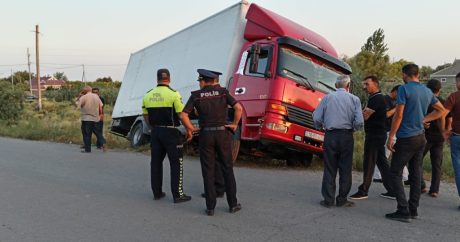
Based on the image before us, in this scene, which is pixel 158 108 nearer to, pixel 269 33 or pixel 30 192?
pixel 30 192

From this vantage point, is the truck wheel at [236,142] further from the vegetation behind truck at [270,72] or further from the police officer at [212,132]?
the police officer at [212,132]

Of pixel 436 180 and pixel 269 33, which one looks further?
pixel 269 33

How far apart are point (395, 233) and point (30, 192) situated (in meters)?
5.16

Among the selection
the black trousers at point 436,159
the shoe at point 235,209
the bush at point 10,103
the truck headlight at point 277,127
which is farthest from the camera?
the bush at point 10,103

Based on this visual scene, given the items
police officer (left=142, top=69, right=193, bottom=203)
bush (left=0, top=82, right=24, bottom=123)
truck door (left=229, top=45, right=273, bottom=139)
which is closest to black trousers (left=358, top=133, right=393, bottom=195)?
truck door (left=229, top=45, right=273, bottom=139)

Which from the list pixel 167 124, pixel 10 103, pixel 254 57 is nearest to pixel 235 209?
pixel 167 124

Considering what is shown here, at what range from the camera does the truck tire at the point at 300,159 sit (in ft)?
32.0

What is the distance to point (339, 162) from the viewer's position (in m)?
5.96

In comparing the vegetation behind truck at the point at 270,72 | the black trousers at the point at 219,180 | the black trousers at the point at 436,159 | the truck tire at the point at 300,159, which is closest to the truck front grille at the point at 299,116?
the vegetation behind truck at the point at 270,72

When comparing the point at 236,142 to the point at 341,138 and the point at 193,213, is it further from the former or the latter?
the point at 193,213

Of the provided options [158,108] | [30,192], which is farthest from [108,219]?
[30,192]

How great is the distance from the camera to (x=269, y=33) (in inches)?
357

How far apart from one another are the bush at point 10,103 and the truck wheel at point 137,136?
15.7m

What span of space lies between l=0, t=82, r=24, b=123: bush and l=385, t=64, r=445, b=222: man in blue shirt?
2521 centimetres
